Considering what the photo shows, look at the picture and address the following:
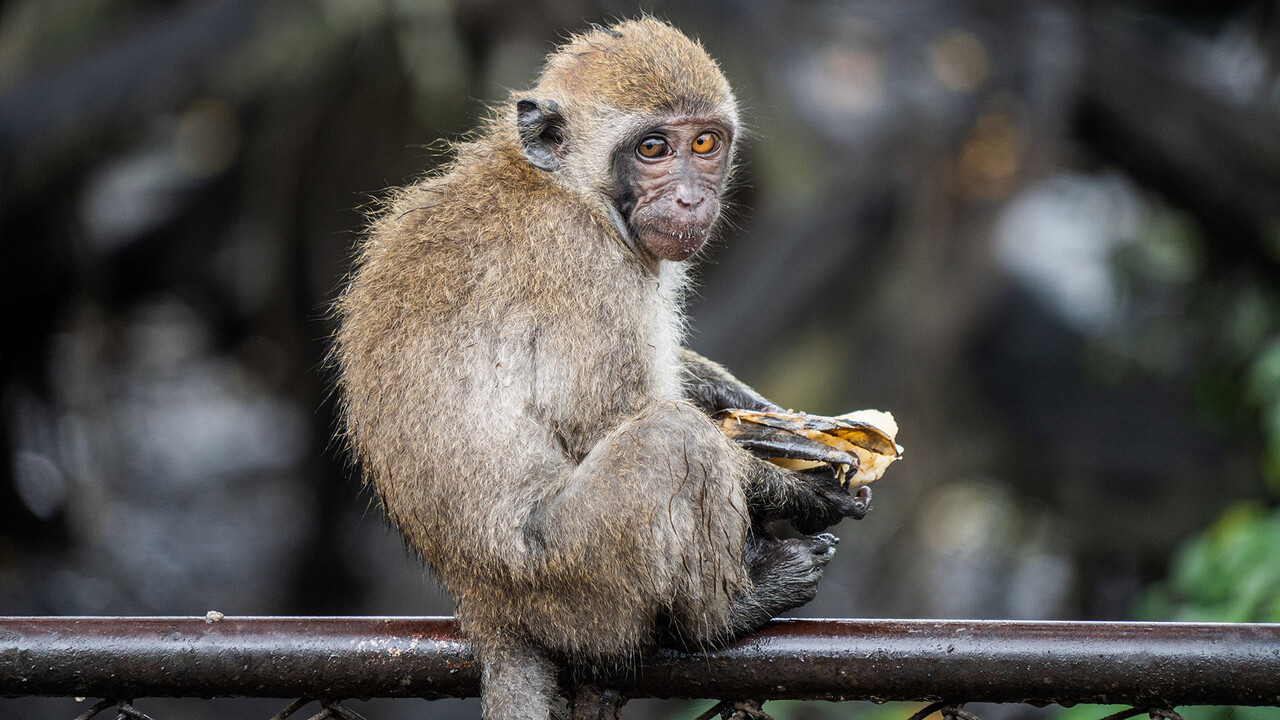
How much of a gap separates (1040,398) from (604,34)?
17.1 feet

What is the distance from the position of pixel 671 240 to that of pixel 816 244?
12.5 feet

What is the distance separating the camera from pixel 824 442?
2992mm

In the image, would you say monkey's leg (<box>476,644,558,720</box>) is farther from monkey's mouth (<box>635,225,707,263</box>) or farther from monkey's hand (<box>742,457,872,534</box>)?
monkey's mouth (<box>635,225,707,263</box>)

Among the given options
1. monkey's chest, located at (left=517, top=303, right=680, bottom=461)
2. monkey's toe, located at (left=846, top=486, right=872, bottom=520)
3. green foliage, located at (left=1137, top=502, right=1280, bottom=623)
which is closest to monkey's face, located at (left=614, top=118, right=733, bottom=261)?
monkey's chest, located at (left=517, top=303, right=680, bottom=461)

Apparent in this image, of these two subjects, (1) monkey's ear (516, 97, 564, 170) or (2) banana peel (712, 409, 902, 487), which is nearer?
(2) banana peel (712, 409, 902, 487)

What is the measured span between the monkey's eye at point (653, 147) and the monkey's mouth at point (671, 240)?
24cm

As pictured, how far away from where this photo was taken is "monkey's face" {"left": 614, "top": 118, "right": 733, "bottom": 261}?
2.98 metres

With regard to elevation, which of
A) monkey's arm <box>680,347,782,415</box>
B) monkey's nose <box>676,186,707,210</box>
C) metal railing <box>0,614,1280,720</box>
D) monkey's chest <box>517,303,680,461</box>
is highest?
monkey's nose <box>676,186,707,210</box>

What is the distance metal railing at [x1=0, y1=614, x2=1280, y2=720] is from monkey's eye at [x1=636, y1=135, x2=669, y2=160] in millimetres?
1450

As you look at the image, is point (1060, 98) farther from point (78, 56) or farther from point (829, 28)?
point (78, 56)

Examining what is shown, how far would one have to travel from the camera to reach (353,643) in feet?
6.75

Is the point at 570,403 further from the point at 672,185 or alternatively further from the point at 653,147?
the point at 653,147

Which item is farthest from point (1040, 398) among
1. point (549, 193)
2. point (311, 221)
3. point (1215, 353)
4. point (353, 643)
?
point (353, 643)

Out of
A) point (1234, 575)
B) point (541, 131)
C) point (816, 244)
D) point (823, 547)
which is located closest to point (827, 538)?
point (823, 547)
